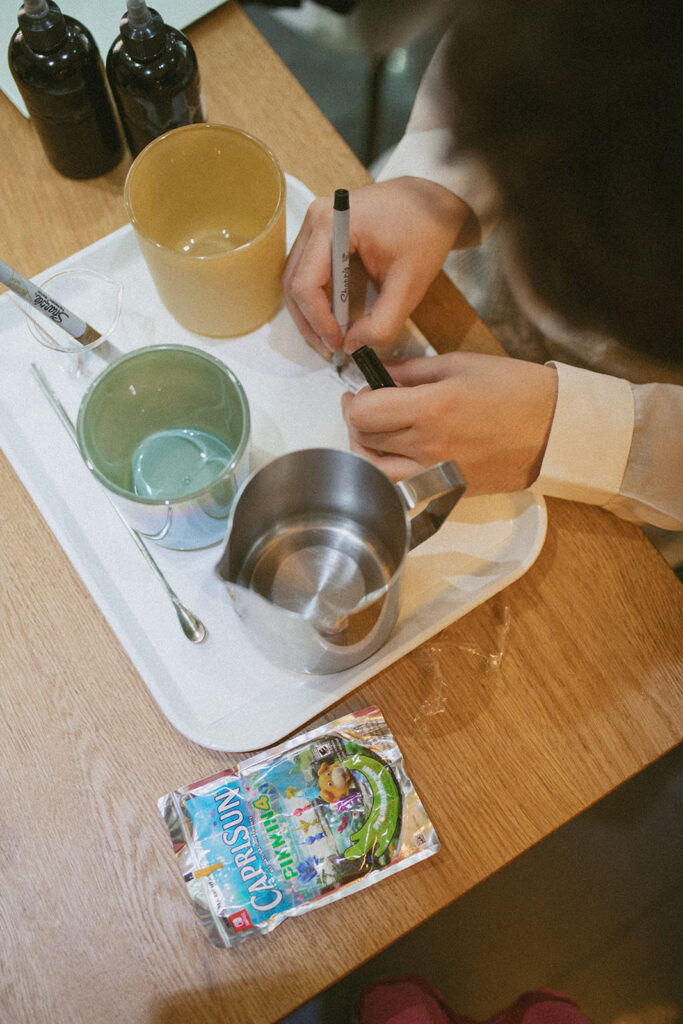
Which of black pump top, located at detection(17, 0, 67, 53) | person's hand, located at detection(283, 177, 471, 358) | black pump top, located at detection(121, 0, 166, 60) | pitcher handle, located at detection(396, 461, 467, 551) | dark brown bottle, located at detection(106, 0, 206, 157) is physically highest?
black pump top, located at detection(17, 0, 67, 53)

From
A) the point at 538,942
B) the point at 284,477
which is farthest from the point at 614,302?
the point at 538,942

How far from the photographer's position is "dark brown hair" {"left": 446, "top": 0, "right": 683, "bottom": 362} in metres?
0.64

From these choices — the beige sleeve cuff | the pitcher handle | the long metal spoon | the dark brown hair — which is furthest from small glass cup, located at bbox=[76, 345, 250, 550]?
the dark brown hair

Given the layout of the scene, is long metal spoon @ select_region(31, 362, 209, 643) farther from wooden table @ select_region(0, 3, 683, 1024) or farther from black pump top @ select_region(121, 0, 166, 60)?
black pump top @ select_region(121, 0, 166, 60)

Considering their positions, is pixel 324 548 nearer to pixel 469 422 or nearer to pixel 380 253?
pixel 469 422

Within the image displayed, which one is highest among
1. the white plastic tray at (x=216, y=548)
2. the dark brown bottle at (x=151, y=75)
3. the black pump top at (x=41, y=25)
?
the black pump top at (x=41, y=25)

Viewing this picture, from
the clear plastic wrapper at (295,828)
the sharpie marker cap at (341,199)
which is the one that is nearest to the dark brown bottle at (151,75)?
the sharpie marker cap at (341,199)

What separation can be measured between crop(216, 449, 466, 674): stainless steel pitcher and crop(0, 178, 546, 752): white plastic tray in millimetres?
39

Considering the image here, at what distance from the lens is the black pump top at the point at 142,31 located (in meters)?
0.54

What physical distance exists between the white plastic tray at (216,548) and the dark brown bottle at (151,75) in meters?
0.10

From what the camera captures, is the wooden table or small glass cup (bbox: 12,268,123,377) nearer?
the wooden table

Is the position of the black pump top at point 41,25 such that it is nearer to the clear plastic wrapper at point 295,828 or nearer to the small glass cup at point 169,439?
the small glass cup at point 169,439

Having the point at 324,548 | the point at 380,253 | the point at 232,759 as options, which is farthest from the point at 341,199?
the point at 232,759

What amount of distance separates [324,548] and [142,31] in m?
0.44
